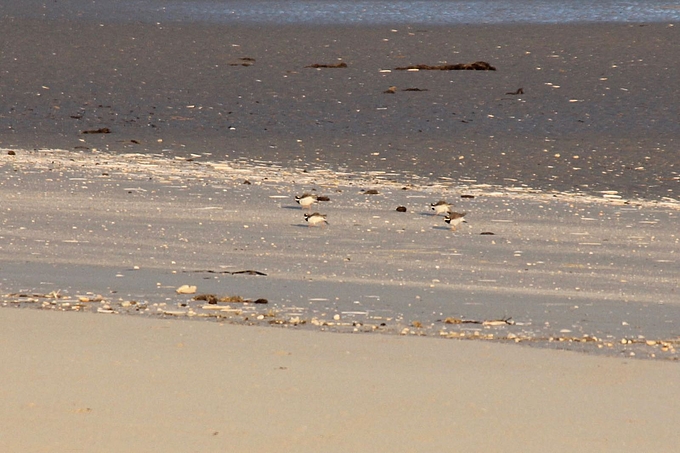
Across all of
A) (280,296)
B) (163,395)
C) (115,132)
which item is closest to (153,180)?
(115,132)

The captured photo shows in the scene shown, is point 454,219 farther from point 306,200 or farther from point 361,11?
point 361,11

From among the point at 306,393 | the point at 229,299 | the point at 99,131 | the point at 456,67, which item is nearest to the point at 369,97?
the point at 456,67

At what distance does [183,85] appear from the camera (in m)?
13.4

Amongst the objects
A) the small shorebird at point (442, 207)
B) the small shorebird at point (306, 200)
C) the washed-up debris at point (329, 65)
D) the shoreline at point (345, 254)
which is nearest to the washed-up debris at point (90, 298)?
the shoreline at point (345, 254)

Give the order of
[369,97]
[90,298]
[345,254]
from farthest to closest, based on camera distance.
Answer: [369,97]
[345,254]
[90,298]

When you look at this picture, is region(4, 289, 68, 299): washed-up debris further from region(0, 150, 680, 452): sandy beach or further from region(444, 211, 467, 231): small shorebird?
region(444, 211, 467, 231): small shorebird

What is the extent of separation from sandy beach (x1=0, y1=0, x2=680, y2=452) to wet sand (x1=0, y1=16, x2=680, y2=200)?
1.7 inches

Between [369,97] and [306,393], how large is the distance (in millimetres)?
8913

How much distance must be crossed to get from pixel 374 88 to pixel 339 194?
14.9 feet

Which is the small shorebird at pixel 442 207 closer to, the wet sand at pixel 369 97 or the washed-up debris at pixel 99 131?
the wet sand at pixel 369 97

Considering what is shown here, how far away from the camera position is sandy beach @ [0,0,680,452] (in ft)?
13.1

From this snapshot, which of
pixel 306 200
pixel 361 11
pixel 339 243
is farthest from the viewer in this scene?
pixel 361 11

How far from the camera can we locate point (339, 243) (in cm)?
720

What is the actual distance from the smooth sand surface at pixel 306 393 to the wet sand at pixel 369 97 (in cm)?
490
